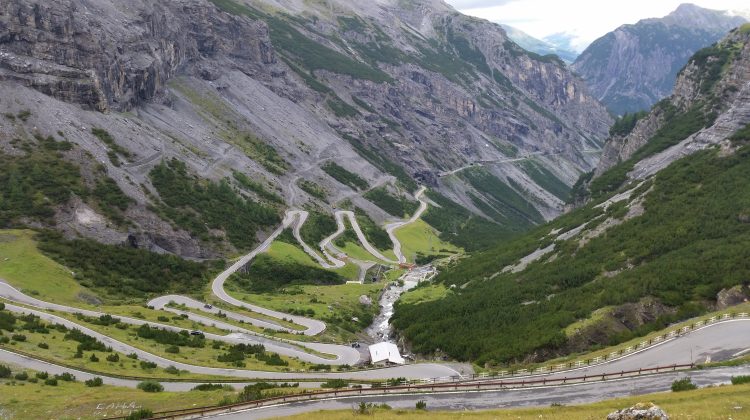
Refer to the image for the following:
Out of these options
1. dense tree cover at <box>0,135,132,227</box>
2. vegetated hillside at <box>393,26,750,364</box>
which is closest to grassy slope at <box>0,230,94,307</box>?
dense tree cover at <box>0,135,132,227</box>

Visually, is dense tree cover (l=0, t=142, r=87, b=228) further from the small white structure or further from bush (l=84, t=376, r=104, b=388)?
the small white structure

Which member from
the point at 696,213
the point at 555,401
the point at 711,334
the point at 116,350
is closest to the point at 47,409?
the point at 116,350

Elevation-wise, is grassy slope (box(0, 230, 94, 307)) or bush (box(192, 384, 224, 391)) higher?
grassy slope (box(0, 230, 94, 307))

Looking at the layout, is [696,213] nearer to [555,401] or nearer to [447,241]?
[555,401]

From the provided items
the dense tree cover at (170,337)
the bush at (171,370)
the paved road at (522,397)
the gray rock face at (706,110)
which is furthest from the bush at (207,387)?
the gray rock face at (706,110)

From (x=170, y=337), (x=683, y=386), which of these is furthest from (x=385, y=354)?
(x=683, y=386)

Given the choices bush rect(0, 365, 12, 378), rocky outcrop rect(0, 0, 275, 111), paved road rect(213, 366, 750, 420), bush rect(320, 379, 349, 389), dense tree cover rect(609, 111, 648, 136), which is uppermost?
rocky outcrop rect(0, 0, 275, 111)

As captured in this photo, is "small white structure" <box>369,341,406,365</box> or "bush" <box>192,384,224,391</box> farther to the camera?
"small white structure" <box>369,341,406,365</box>
